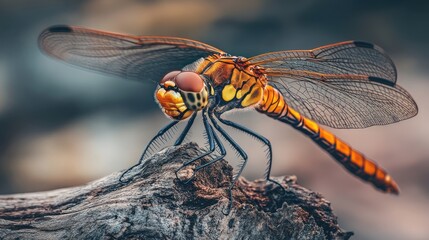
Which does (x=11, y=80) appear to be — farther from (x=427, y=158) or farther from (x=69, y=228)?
(x=427, y=158)

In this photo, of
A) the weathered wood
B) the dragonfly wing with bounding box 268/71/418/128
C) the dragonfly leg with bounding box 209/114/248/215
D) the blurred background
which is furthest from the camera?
the blurred background

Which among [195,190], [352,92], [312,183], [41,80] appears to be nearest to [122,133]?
[41,80]

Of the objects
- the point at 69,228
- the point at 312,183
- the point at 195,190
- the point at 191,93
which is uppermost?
the point at 312,183

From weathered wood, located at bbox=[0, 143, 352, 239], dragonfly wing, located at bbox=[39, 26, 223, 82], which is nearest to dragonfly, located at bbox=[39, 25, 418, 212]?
dragonfly wing, located at bbox=[39, 26, 223, 82]

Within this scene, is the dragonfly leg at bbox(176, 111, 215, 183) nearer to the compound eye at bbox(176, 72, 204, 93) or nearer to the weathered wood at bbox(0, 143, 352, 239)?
the weathered wood at bbox(0, 143, 352, 239)

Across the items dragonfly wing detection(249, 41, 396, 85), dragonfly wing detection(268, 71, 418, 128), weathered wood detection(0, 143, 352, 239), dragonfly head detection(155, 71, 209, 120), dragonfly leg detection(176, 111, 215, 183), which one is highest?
dragonfly wing detection(249, 41, 396, 85)

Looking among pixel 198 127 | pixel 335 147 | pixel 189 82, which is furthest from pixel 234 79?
pixel 198 127

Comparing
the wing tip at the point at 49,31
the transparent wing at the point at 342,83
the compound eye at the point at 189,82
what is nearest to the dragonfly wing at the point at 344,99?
the transparent wing at the point at 342,83
